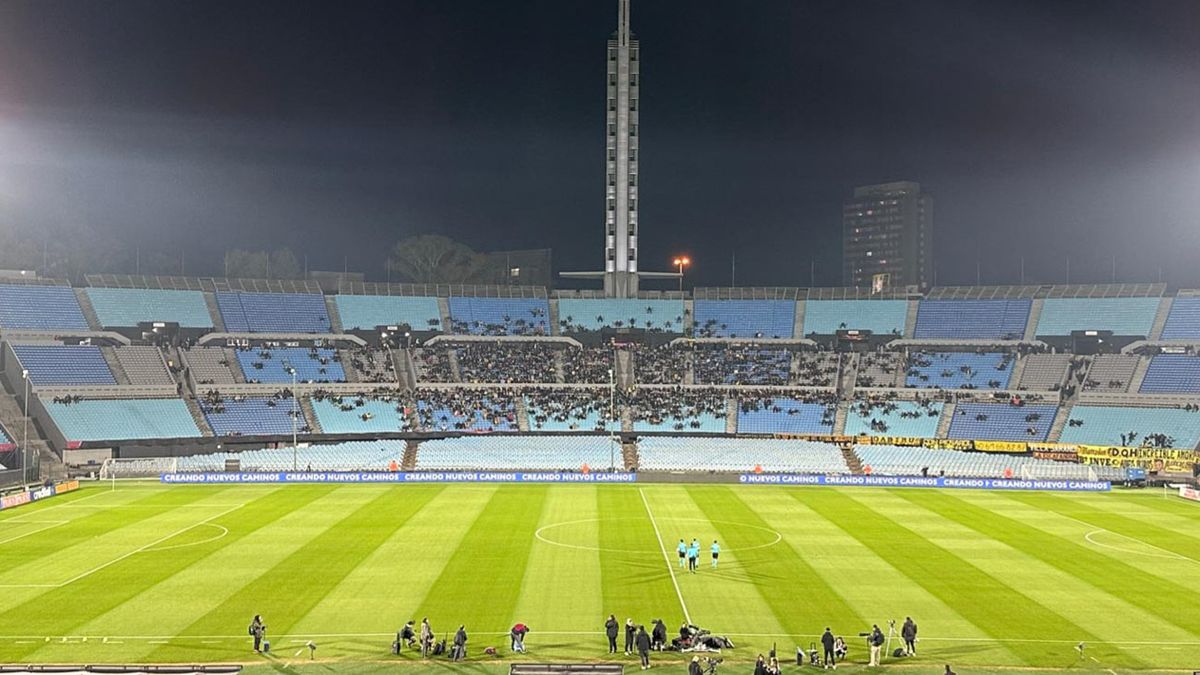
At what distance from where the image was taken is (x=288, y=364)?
90.7 meters

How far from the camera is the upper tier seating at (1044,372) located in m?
88.9

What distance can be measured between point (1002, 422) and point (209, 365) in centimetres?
6966

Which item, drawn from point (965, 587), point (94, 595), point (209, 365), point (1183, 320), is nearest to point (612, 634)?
point (965, 587)

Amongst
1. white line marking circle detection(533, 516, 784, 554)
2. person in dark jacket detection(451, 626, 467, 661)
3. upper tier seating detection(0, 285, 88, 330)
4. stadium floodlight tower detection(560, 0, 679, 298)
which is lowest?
white line marking circle detection(533, 516, 784, 554)

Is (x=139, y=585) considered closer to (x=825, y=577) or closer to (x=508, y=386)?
(x=825, y=577)

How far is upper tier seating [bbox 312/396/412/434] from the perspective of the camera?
83.5 meters

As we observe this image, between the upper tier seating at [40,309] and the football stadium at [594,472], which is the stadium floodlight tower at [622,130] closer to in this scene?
the football stadium at [594,472]

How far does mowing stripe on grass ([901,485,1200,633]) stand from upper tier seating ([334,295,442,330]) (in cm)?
6087

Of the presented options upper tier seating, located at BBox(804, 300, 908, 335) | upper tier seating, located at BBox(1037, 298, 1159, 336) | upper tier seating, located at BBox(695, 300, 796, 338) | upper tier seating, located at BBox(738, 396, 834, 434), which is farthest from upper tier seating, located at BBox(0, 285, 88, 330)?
upper tier seating, located at BBox(1037, 298, 1159, 336)

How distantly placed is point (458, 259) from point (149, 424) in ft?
212

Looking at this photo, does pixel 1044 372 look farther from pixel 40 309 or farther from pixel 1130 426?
pixel 40 309

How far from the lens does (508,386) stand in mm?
92750

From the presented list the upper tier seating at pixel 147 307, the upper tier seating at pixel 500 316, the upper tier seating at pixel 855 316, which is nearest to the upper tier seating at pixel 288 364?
the upper tier seating at pixel 147 307

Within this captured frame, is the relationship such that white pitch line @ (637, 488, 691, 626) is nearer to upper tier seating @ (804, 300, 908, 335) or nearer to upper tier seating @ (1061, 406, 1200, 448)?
upper tier seating @ (1061, 406, 1200, 448)
